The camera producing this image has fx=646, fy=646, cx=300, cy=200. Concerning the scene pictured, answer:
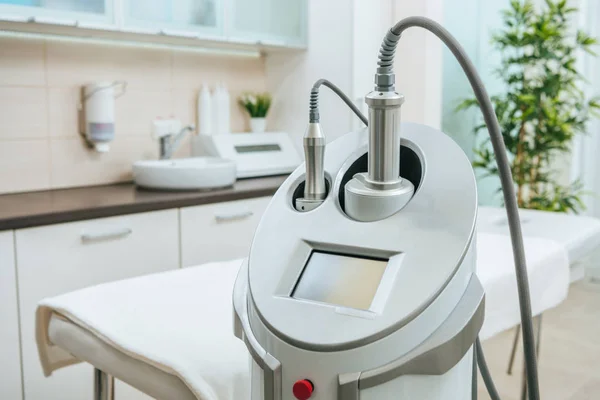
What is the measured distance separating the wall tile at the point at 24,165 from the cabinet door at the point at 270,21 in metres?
0.95

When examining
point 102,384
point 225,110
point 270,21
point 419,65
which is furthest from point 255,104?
point 102,384

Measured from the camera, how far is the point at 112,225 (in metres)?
2.19

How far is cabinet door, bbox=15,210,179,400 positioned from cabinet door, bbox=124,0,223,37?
2.51 feet

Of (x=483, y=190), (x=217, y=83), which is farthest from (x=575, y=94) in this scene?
(x=217, y=83)

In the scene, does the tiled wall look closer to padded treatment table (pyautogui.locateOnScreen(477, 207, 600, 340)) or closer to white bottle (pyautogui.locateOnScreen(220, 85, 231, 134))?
white bottle (pyautogui.locateOnScreen(220, 85, 231, 134))

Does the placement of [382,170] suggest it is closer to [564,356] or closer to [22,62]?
[22,62]

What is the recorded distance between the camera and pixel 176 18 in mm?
2645

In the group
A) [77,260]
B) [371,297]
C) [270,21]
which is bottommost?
[77,260]

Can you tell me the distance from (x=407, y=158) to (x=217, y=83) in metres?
2.53

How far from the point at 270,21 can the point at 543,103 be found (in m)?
1.66

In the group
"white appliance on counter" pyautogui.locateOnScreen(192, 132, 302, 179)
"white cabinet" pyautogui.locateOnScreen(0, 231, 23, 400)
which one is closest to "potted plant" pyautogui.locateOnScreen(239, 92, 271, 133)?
"white appliance on counter" pyautogui.locateOnScreen(192, 132, 302, 179)

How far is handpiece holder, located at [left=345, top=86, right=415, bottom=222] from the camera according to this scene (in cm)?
62

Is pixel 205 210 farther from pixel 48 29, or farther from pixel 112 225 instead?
pixel 48 29

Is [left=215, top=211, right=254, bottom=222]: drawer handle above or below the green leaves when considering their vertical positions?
below
